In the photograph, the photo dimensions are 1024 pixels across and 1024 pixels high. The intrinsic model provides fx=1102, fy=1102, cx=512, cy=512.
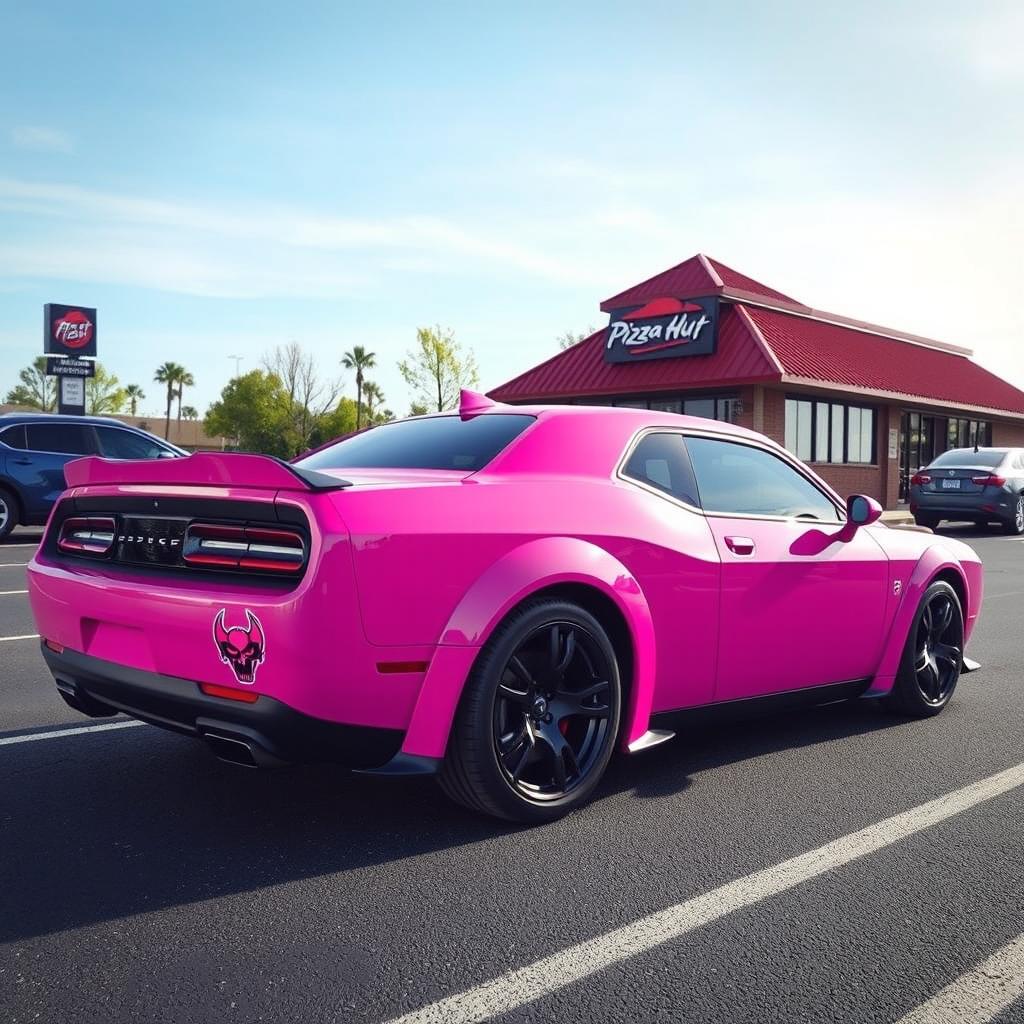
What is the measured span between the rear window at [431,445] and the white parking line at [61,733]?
1.51 metres

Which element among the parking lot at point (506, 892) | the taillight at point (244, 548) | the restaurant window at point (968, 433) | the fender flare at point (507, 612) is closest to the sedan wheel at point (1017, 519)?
the restaurant window at point (968, 433)

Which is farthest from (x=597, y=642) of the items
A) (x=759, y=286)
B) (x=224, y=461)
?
(x=759, y=286)

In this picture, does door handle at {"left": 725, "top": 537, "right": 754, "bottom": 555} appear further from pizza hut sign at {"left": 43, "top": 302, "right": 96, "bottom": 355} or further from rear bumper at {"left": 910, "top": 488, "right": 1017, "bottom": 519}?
pizza hut sign at {"left": 43, "top": 302, "right": 96, "bottom": 355}

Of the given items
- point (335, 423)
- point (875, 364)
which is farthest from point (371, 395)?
point (875, 364)

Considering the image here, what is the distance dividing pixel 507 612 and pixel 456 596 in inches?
7.5

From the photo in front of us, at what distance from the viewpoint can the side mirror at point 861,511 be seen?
16.3ft

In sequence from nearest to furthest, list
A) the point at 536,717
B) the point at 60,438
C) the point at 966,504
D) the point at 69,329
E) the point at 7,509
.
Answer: the point at 536,717 → the point at 7,509 → the point at 60,438 → the point at 966,504 → the point at 69,329

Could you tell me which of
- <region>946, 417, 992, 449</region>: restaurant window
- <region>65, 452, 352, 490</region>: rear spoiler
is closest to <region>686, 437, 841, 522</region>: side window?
<region>65, 452, 352, 490</region>: rear spoiler

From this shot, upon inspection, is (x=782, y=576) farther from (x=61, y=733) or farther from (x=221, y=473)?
(x=61, y=733)

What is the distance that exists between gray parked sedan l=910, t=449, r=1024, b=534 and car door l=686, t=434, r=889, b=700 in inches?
620

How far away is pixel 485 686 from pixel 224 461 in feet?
3.59

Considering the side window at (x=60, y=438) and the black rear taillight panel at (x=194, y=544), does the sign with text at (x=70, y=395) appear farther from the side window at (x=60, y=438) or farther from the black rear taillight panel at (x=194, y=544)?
the black rear taillight panel at (x=194, y=544)

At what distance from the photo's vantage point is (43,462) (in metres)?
14.5

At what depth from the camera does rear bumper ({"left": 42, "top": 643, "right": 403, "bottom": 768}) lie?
10.7 ft
